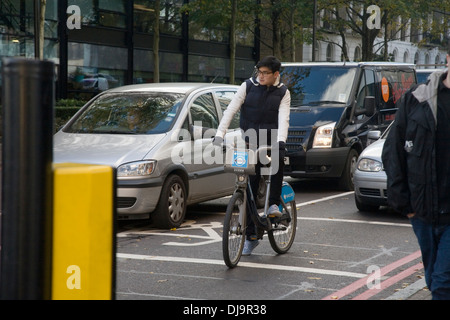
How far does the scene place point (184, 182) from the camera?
9.27m

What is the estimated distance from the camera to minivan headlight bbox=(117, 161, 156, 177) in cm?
859

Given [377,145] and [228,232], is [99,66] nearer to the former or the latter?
[377,145]

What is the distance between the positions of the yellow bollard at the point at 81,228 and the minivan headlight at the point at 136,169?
5.94m

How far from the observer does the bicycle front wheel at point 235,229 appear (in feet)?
22.0

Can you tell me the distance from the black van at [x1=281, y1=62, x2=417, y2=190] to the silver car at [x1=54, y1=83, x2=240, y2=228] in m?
2.41

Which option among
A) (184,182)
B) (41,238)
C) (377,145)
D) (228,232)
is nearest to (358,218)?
(377,145)

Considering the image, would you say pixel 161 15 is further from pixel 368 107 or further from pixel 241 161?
pixel 241 161

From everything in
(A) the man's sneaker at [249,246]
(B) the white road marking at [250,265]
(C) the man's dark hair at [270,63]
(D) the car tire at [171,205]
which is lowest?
(B) the white road marking at [250,265]

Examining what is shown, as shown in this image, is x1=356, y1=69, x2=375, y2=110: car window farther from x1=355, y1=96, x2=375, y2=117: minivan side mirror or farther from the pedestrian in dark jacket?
the pedestrian in dark jacket

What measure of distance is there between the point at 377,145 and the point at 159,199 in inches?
139

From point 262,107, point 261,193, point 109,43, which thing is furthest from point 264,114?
point 109,43

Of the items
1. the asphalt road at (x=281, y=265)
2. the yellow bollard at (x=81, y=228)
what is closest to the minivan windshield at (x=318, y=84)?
the asphalt road at (x=281, y=265)

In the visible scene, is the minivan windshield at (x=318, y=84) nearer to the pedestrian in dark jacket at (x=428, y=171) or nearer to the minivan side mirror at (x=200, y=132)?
the minivan side mirror at (x=200, y=132)

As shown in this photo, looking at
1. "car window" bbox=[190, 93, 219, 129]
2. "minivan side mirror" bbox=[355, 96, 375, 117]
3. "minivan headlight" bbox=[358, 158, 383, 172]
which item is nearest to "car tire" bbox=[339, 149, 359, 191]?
"minivan side mirror" bbox=[355, 96, 375, 117]
